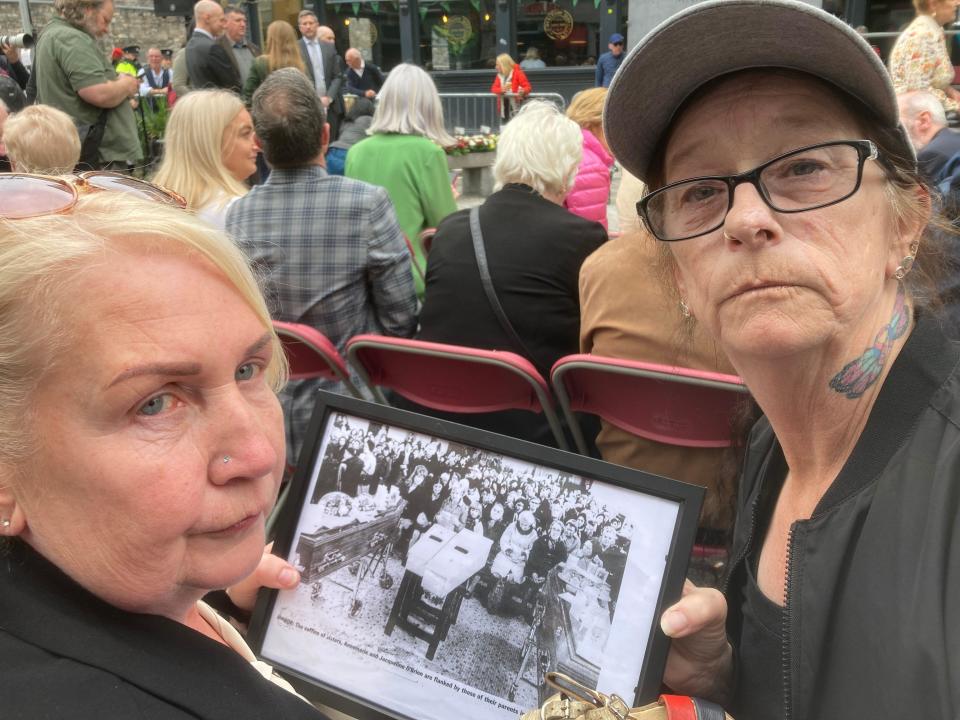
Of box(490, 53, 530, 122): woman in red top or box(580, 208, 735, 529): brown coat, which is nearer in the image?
box(580, 208, 735, 529): brown coat

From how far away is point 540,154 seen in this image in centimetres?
373

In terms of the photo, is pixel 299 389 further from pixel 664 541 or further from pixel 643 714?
pixel 643 714

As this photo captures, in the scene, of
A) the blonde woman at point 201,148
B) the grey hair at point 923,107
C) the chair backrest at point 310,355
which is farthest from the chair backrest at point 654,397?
the grey hair at point 923,107

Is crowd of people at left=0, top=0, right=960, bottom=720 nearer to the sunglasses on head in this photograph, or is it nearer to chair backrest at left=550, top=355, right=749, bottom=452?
the sunglasses on head

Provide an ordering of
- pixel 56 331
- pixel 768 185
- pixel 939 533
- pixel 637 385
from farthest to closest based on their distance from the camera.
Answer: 1. pixel 637 385
2. pixel 768 185
3. pixel 939 533
4. pixel 56 331

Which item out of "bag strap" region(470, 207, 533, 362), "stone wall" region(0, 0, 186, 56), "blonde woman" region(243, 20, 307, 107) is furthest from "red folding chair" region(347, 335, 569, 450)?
"stone wall" region(0, 0, 186, 56)

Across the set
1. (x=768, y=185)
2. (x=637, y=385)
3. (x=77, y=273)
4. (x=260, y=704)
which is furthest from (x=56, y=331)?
(x=637, y=385)

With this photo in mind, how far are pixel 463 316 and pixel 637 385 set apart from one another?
3.12 feet

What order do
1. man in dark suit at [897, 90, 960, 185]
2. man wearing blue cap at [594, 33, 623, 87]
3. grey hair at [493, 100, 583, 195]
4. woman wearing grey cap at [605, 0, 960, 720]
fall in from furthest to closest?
man wearing blue cap at [594, 33, 623, 87] < man in dark suit at [897, 90, 960, 185] < grey hair at [493, 100, 583, 195] < woman wearing grey cap at [605, 0, 960, 720]

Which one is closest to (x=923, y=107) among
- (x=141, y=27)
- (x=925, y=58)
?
(x=925, y=58)

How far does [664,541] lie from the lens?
1.29 m

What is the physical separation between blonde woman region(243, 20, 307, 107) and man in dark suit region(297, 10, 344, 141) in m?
1.91

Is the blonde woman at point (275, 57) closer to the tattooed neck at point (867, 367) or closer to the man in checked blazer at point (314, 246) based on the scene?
the man in checked blazer at point (314, 246)

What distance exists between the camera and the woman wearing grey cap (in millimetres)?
1024
